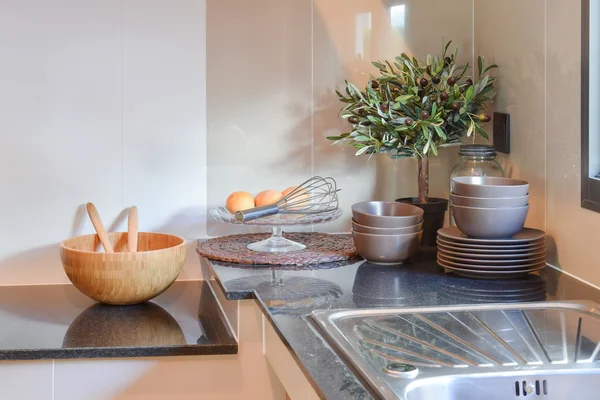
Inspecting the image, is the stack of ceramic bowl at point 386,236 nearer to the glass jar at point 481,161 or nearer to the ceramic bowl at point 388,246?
the ceramic bowl at point 388,246

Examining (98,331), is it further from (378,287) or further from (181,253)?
(378,287)

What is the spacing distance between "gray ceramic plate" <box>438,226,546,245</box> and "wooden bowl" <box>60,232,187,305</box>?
2.04ft

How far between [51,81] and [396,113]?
883mm

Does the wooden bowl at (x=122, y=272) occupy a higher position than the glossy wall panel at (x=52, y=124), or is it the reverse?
the glossy wall panel at (x=52, y=124)

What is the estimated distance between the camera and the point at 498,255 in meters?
1.70

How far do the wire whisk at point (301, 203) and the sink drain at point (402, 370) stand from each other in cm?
82

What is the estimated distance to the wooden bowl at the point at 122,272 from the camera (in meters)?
1.87

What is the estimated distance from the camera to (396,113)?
1999 millimetres

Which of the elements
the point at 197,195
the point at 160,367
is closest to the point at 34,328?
the point at 160,367

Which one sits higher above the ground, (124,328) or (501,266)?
(501,266)

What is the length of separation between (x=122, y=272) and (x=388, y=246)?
599 millimetres

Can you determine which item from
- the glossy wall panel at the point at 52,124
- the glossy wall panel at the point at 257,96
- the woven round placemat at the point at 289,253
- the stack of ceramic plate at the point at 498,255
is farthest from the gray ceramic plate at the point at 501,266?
the glossy wall panel at the point at 52,124

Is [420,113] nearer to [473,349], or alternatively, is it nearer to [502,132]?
[502,132]

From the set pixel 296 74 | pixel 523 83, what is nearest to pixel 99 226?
pixel 296 74
